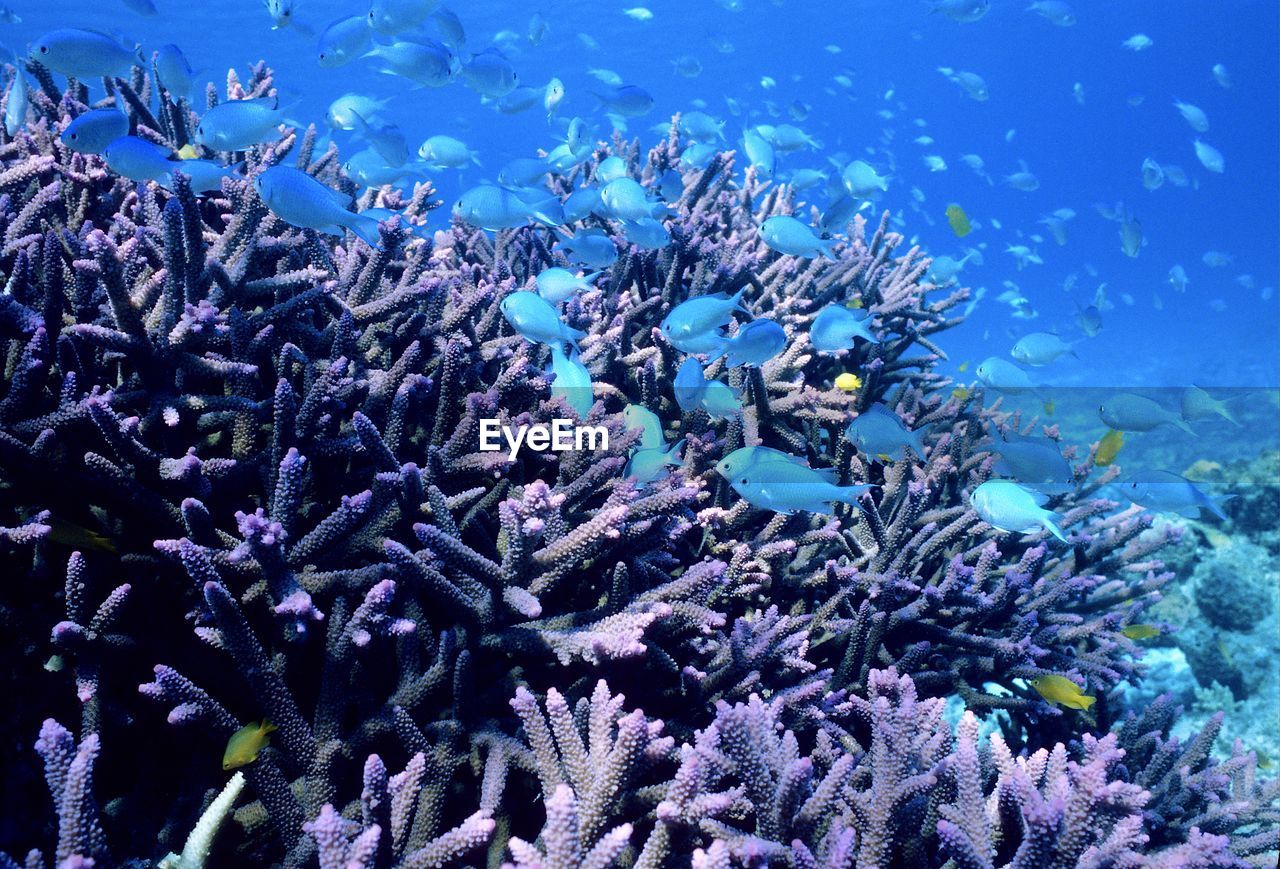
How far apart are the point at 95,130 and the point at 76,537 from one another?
1865mm

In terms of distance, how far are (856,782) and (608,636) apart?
90 cm

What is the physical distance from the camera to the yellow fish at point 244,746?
5.53 feet

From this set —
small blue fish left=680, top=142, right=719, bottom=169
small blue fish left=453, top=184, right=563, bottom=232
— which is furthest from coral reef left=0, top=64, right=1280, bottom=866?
small blue fish left=680, top=142, right=719, bottom=169

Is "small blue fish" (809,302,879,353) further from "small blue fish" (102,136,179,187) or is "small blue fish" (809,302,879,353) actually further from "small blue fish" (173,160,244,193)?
"small blue fish" (102,136,179,187)

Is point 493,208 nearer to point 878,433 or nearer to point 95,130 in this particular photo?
point 95,130

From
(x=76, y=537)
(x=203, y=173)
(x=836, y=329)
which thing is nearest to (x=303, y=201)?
(x=203, y=173)

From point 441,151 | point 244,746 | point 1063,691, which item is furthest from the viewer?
point 441,151

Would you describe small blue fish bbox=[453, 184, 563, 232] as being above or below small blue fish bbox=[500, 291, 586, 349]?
above

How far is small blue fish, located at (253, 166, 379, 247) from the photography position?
240cm

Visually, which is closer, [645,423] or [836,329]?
[645,423]

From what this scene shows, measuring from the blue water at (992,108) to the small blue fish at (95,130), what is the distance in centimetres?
852

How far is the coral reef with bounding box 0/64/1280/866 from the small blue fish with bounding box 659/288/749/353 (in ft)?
0.98

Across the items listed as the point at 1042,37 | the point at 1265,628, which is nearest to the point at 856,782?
the point at 1265,628

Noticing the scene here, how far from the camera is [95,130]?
272 cm
